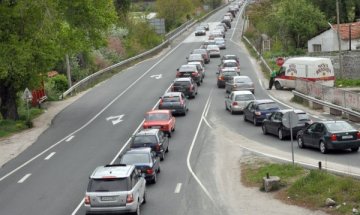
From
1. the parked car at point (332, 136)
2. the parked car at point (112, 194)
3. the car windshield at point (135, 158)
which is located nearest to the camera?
the parked car at point (112, 194)

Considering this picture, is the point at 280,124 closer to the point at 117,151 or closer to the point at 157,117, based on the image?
the point at 157,117

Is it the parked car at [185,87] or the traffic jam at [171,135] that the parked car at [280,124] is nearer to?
the traffic jam at [171,135]

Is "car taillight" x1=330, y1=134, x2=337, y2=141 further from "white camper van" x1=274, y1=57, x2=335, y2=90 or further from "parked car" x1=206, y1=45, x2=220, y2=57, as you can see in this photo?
"parked car" x1=206, y1=45, x2=220, y2=57

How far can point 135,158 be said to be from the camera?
26625 mm

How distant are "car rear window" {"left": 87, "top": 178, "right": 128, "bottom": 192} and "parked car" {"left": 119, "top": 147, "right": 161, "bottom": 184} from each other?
179 inches

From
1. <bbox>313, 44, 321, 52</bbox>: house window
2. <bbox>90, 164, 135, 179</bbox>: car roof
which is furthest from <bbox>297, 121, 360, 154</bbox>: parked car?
<bbox>313, 44, 321, 52</bbox>: house window

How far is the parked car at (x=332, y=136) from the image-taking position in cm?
2911

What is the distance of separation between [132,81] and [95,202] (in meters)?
41.3

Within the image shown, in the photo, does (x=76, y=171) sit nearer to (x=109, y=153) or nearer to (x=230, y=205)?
(x=109, y=153)

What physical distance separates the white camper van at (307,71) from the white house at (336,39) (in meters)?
21.9

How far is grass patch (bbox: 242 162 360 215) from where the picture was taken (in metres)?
20.8

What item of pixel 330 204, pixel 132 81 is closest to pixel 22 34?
pixel 132 81

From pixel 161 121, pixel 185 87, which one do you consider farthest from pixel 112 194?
pixel 185 87

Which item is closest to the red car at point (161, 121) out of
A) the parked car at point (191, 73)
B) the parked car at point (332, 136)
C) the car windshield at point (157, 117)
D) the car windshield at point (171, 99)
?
the car windshield at point (157, 117)
